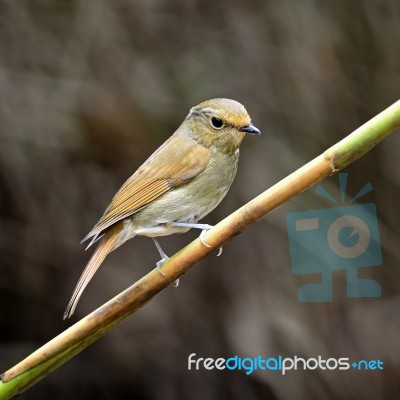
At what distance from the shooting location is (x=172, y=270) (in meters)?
1.72

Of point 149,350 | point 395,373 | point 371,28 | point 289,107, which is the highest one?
point 371,28

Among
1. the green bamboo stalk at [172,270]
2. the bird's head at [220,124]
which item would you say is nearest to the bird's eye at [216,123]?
the bird's head at [220,124]

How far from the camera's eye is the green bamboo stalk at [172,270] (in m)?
1.53

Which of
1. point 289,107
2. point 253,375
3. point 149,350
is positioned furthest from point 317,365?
point 289,107

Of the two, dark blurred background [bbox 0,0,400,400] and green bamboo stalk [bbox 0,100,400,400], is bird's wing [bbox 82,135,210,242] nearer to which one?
green bamboo stalk [bbox 0,100,400,400]

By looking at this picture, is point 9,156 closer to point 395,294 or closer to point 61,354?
point 395,294

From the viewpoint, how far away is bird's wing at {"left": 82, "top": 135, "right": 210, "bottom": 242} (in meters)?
2.59

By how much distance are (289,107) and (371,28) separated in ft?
2.50

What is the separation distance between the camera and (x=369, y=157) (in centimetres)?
448

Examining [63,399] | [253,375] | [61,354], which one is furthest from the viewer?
[63,399]

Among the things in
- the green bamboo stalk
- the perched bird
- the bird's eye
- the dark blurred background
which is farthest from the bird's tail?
the dark blurred background

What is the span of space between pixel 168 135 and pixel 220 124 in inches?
85.8

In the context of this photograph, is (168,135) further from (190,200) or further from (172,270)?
(172,270)

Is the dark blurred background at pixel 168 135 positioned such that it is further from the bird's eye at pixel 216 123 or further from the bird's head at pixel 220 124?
the bird's eye at pixel 216 123
